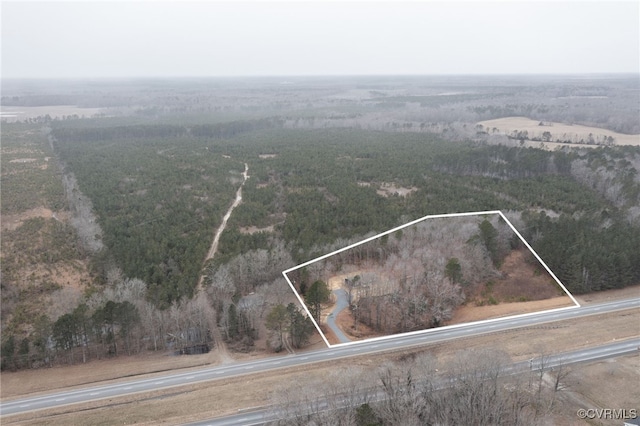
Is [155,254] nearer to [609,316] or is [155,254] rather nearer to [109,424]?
[109,424]

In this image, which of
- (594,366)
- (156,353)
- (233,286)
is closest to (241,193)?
(233,286)

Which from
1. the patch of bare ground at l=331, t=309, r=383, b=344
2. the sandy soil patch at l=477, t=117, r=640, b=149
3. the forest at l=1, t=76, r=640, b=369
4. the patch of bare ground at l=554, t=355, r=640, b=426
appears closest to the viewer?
the patch of bare ground at l=331, t=309, r=383, b=344

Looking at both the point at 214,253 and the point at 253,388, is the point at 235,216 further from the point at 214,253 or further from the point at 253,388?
the point at 253,388

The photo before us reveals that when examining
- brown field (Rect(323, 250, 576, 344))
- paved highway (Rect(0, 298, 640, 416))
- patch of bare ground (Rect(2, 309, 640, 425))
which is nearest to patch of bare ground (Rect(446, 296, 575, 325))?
brown field (Rect(323, 250, 576, 344))

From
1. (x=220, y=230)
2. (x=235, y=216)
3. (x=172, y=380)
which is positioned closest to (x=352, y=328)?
(x=172, y=380)

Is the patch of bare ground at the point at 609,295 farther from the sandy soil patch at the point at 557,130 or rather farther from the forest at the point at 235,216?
the sandy soil patch at the point at 557,130

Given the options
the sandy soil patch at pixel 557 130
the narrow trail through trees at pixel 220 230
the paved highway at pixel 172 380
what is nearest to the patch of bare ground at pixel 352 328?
the paved highway at pixel 172 380

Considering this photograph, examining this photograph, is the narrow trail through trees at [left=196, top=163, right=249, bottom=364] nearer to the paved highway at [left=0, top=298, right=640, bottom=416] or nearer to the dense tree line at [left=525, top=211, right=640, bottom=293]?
the paved highway at [left=0, top=298, right=640, bottom=416]
